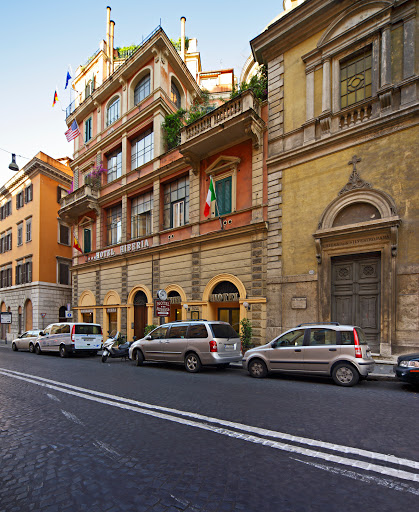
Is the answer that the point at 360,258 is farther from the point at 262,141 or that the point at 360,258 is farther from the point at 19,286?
the point at 19,286

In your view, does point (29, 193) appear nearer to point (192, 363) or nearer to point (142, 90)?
point (142, 90)

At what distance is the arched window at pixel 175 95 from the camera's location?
22.0 meters

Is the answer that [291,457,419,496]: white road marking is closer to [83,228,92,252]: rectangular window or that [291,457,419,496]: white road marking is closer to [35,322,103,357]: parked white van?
[35,322,103,357]: parked white van

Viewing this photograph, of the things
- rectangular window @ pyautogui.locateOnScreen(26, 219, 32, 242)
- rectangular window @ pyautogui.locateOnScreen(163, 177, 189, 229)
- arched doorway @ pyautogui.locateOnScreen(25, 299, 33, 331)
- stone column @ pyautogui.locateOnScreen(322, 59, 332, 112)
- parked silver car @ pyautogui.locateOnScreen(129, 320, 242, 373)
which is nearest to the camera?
parked silver car @ pyautogui.locateOnScreen(129, 320, 242, 373)

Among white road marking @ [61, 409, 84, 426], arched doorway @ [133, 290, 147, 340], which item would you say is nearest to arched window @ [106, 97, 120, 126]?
arched doorway @ [133, 290, 147, 340]

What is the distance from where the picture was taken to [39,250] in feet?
102

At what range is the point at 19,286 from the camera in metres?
33.4

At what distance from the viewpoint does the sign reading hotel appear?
67.1 ft

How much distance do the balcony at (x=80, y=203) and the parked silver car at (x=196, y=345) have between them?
1552cm

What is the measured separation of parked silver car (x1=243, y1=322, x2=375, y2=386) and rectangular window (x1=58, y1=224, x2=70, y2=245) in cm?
2883

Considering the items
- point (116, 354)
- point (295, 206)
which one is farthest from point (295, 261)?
point (116, 354)

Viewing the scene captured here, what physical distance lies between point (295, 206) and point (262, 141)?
375 centimetres

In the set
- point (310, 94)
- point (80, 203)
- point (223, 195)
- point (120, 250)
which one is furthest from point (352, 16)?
point (80, 203)

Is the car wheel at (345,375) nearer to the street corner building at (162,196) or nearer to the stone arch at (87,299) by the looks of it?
the street corner building at (162,196)
